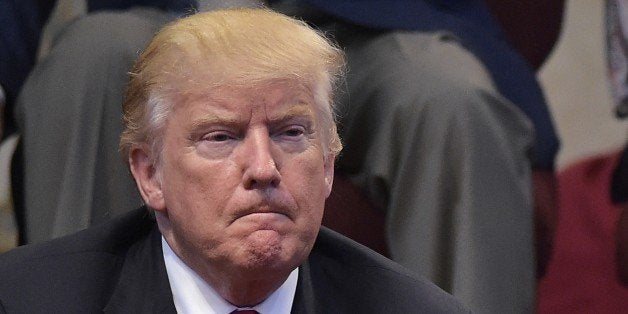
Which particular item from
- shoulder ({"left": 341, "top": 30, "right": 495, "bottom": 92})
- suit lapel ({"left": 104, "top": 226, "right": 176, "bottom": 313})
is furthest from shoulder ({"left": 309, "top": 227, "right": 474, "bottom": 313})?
shoulder ({"left": 341, "top": 30, "right": 495, "bottom": 92})

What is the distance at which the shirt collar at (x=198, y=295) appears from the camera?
1.89 m

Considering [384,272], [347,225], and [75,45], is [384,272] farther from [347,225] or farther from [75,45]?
[75,45]

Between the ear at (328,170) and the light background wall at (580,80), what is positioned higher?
the ear at (328,170)

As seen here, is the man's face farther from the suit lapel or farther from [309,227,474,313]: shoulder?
[309,227,474,313]: shoulder

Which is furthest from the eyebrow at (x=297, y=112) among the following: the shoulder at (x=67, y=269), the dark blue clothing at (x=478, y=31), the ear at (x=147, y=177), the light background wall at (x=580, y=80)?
the light background wall at (x=580, y=80)

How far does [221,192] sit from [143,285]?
236 mm

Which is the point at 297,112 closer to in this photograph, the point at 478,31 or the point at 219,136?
the point at 219,136

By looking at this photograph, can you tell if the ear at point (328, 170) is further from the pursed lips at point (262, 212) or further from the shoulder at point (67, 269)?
the shoulder at point (67, 269)

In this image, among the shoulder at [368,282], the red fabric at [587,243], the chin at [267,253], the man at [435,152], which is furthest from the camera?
the red fabric at [587,243]

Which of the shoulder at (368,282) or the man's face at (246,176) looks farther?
the shoulder at (368,282)

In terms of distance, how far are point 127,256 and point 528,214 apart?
129 cm

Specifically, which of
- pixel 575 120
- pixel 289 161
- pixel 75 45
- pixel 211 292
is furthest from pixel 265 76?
pixel 575 120

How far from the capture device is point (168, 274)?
1.93 m

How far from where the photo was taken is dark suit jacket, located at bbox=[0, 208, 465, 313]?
184cm
